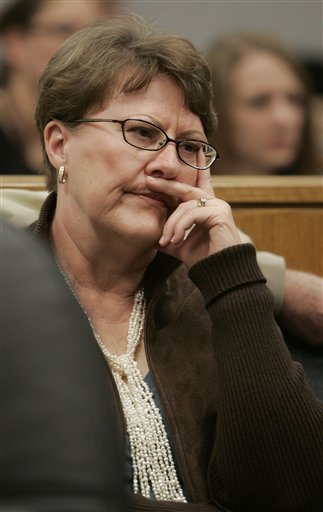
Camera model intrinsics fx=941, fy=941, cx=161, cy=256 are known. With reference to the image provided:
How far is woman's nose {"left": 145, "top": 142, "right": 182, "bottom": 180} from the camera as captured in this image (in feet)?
5.13

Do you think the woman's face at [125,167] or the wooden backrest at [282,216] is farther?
the wooden backrest at [282,216]

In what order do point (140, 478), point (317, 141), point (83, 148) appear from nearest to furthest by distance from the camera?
1. point (140, 478)
2. point (83, 148)
3. point (317, 141)

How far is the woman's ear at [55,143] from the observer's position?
5.40 feet

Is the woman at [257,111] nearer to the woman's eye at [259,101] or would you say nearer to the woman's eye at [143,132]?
the woman's eye at [259,101]

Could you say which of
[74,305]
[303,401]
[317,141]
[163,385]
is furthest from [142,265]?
[317,141]

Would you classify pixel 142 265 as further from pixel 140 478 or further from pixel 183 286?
pixel 140 478

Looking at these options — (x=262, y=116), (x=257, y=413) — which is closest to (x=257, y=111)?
(x=262, y=116)

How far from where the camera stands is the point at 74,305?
2.47ft

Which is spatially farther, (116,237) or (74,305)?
(116,237)

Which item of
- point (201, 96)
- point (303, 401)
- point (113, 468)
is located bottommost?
point (303, 401)

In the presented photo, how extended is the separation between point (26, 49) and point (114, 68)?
1239 millimetres

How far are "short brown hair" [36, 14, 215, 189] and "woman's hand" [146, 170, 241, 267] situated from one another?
0.51 ft

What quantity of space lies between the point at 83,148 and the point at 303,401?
1.82ft

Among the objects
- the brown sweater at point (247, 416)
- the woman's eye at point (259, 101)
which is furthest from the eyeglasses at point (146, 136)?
the woman's eye at point (259, 101)
